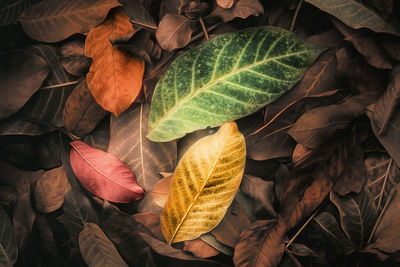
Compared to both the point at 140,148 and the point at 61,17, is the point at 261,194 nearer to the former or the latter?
the point at 140,148

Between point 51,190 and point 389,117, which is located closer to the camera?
point 389,117

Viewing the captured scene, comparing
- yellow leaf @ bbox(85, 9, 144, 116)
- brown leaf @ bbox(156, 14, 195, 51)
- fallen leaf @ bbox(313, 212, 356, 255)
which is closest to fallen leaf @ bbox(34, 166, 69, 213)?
yellow leaf @ bbox(85, 9, 144, 116)

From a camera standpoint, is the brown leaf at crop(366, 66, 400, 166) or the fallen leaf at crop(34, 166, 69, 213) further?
the fallen leaf at crop(34, 166, 69, 213)

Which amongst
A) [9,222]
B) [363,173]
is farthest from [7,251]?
[363,173]

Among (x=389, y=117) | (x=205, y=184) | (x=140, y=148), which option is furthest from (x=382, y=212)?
(x=140, y=148)

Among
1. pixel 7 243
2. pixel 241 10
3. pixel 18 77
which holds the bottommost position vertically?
pixel 7 243

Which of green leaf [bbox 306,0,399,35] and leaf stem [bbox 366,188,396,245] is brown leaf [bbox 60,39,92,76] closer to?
green leaf [bbox 306,0,399,35]

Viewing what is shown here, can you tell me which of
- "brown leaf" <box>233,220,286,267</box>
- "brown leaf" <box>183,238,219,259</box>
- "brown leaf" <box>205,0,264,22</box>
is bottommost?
"brown leaf" <box>183,238,219,259</box>
